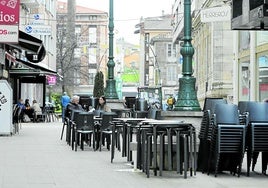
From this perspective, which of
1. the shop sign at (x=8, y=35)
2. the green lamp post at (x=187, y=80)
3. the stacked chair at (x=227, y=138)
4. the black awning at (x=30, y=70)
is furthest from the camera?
the black awning at (x=30, y=70)

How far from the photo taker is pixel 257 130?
1201 cm

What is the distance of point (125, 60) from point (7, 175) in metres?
159

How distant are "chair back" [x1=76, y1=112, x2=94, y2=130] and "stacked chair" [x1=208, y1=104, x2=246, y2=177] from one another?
6.18 metres

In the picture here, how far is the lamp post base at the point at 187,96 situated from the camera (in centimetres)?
1439

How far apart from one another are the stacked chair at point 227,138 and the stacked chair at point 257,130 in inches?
11.0

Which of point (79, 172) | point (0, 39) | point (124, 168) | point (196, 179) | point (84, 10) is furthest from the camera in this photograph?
point (84, 10)

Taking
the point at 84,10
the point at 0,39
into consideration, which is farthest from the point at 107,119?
the point at 84,10

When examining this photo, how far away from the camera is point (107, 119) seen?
687 inches

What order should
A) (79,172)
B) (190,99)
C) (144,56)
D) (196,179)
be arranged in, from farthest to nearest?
(144,56) < (190,99) < (79,172) < (196,179)

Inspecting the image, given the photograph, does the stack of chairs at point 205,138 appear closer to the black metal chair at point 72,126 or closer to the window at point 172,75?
the black metal chair at point 72,126

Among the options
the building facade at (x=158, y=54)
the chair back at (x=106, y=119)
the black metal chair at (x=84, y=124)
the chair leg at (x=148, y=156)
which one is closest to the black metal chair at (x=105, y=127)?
the chair back at (x=106, y=119)

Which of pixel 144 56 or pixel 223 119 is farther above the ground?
pixel 144 56

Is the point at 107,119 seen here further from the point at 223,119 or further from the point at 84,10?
the point at 84,10

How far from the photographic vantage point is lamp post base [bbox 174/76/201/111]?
14391 millimetres
